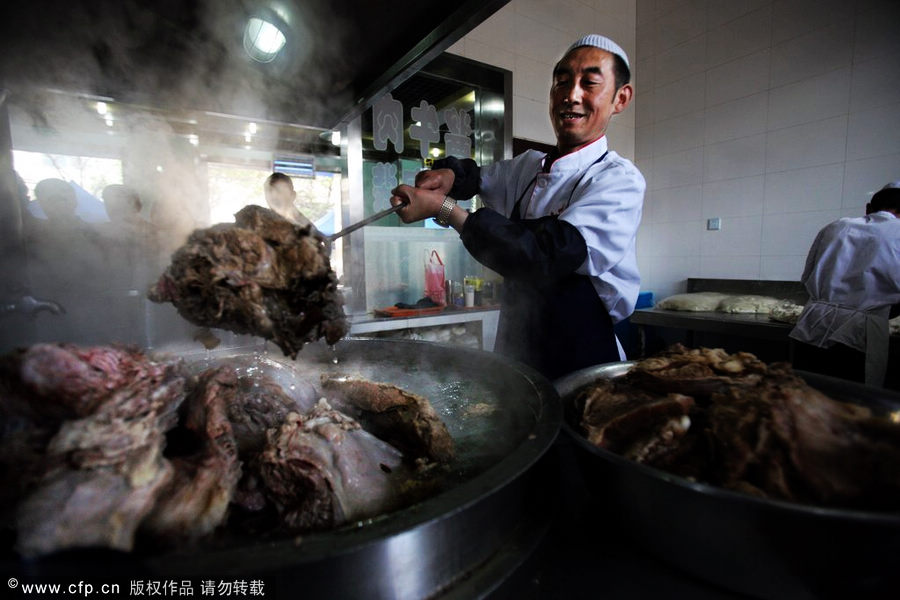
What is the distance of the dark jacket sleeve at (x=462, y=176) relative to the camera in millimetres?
2963

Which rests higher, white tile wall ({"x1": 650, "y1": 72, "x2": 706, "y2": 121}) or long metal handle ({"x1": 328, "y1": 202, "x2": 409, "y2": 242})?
white tile wall ({"x1": 650, "y1": 72, "x2": 706, "y2": 121})

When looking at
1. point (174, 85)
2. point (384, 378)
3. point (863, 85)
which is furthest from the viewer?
point (863, 85)

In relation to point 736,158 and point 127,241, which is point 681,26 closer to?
point 736,158

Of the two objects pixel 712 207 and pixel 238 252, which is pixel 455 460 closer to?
pixel 238 252

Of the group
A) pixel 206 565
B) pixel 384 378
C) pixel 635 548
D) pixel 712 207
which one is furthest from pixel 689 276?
pixel 206 565

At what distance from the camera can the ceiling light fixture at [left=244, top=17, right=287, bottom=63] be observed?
1639 mm

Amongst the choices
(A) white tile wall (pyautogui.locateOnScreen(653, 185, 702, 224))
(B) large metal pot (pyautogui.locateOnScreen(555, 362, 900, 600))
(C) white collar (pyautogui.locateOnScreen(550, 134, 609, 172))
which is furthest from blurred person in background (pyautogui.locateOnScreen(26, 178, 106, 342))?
(A) white tile wall (pyautogui.locateOnScreen(653, 185, 702, 224))

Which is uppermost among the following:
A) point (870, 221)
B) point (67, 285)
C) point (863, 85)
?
point (863, 85)

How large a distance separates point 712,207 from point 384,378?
6.75 m

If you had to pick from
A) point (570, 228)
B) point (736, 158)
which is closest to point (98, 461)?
point (570, 228)

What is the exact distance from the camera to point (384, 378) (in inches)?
82.5

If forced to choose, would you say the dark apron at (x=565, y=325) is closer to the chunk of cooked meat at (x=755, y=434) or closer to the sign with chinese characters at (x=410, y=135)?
the chunk of cooked meat at (x=755, y=434)

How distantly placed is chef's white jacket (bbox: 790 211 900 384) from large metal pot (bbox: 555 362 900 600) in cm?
452

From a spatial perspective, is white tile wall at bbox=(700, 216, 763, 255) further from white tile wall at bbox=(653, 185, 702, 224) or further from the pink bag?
the pink bag
